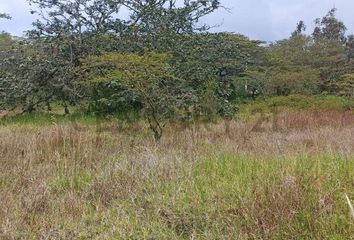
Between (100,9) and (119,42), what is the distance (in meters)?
1.24

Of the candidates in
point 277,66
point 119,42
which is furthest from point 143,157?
point 277,66

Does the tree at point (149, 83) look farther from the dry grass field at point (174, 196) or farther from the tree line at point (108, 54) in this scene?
the dry grass field at point (174, 196)

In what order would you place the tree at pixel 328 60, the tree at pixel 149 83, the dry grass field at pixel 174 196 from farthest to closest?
the tree at pixel 328 60, the tree at pixel 149 83, the dry grass field at pixel 174 196

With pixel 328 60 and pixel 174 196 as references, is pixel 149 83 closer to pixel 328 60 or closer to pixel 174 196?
pixel 174 196

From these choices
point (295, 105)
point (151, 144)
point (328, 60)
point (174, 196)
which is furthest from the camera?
point (328, 60)

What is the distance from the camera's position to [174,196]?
3.54 metres

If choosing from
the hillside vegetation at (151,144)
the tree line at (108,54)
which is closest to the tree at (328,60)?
the hillside vegetation at (151,144)

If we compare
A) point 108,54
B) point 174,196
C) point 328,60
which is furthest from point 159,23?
point 328,60

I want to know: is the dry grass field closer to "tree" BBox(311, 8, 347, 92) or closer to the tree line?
the tree line

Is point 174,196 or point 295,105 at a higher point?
point 174,196

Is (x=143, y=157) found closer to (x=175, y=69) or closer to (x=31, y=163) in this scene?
(x=31, y=163)

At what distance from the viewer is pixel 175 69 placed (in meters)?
11.0

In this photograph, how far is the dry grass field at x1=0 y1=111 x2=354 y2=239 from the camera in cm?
296

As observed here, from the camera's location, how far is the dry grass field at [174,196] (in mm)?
2955
